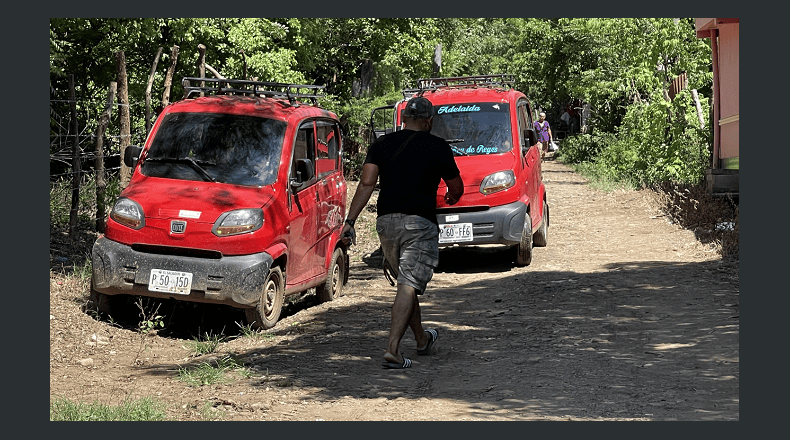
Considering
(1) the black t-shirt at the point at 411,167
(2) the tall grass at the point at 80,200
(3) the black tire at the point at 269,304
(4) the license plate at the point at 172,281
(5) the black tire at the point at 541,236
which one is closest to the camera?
(1) the black t-shirt at the point at 411,167

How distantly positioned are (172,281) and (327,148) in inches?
118

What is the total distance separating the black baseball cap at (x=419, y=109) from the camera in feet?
24.8

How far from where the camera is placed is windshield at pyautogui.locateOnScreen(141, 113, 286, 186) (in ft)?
31.3

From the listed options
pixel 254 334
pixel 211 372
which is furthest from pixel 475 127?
pixel 211 372

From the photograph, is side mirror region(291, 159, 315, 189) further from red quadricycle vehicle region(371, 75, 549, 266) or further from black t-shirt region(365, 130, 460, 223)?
red quadricycle vehicle region(371, 75, 549, 266)

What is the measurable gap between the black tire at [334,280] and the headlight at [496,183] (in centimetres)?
229

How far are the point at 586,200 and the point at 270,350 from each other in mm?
14630

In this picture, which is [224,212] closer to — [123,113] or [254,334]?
[254,334]

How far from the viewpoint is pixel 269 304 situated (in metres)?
9.44

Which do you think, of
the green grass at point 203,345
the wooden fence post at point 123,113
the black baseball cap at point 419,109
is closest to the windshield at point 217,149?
the green grass at point 203,345

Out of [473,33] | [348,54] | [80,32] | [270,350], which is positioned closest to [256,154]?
[270,350]

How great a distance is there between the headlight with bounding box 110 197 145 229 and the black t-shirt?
2.69 metres

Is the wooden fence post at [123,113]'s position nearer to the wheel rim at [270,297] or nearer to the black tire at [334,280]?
the black tire at [334,280]

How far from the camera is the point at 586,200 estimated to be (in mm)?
21984
